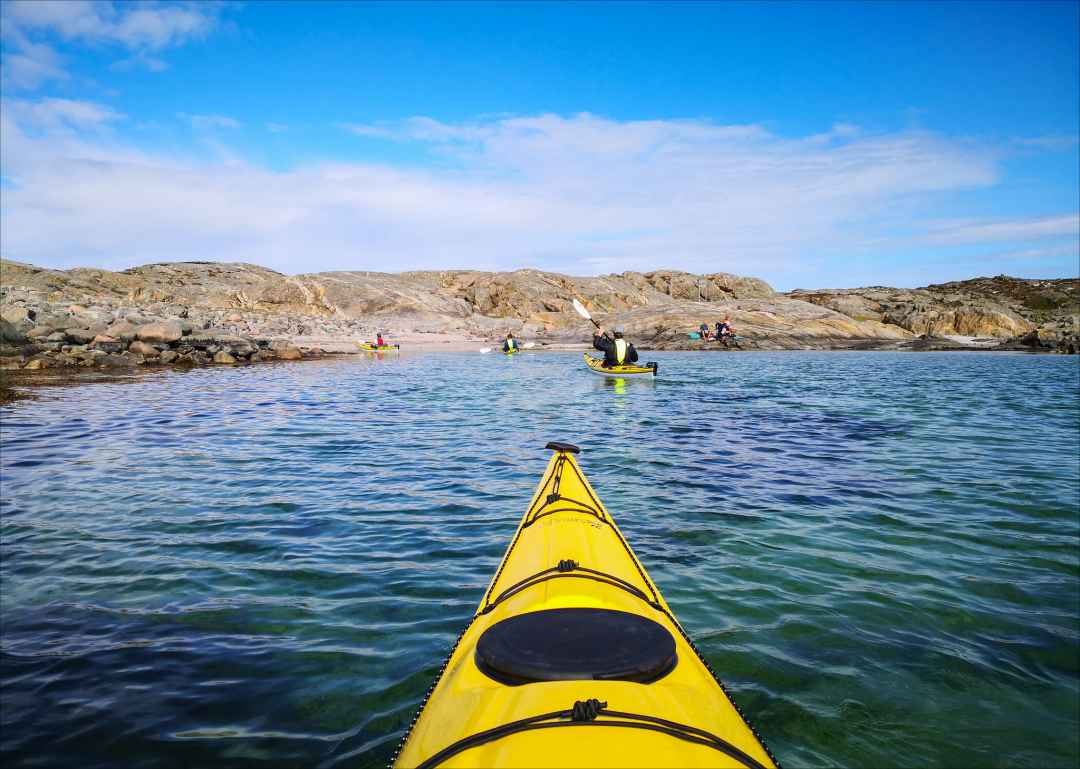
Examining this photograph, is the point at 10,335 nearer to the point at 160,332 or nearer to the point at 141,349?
the point at 141,349

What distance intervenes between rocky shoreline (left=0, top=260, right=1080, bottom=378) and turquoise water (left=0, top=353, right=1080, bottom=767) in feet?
59.4

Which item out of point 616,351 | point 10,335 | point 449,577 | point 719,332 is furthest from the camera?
point 719,332

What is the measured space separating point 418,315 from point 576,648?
60.1m

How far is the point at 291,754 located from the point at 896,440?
11.8 m

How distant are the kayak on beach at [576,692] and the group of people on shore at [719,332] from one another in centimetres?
4538

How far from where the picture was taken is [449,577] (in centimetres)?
529

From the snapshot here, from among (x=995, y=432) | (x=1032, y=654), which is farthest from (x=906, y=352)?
(x=1032, y=654)

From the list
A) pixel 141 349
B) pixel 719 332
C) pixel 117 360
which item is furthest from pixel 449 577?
pixel 719 332

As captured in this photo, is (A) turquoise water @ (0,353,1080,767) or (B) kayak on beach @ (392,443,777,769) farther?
(A) turquoise water @ (0,353,1080,767)

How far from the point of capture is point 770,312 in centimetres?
5391

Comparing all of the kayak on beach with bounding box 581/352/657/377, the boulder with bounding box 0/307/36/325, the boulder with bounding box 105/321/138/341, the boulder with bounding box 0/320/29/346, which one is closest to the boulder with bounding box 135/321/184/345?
the boulder with bounding box 105/321/138/341

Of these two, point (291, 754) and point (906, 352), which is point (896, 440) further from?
point (906, 352)

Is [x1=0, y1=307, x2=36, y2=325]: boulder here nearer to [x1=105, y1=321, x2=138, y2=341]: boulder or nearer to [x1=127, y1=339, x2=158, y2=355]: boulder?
[x1=105, y1=321, x2=138, y2=341]: boulder

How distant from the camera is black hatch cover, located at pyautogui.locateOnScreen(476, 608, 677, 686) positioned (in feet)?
7.36
